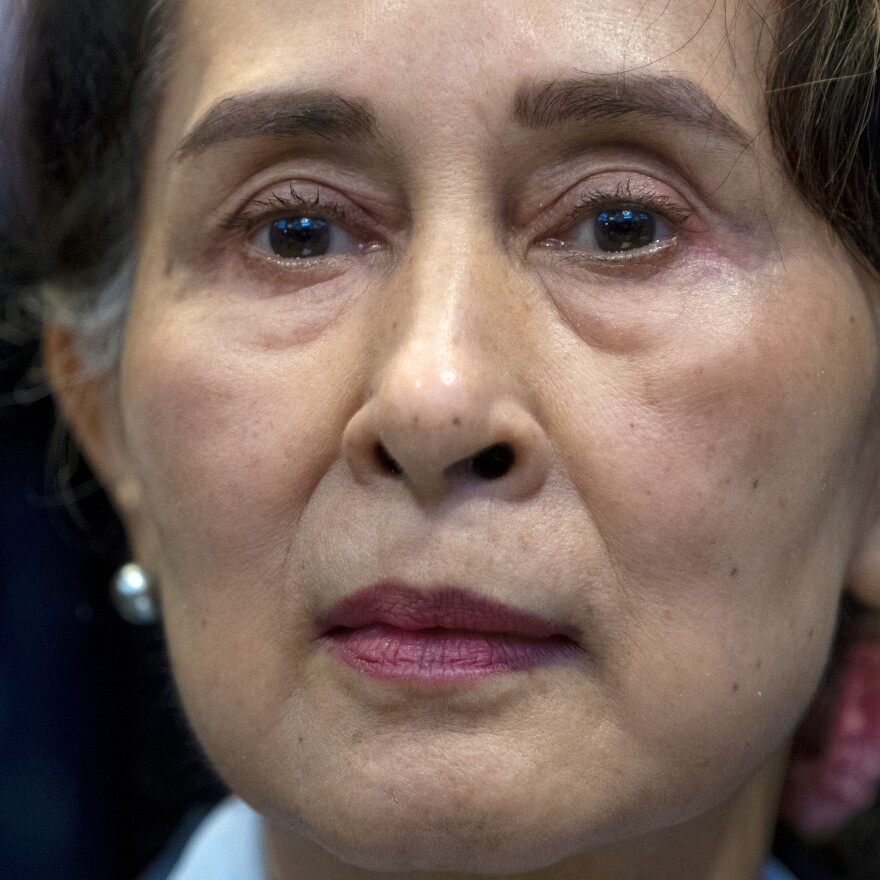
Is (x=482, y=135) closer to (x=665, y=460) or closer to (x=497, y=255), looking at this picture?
(x=497, y=255)

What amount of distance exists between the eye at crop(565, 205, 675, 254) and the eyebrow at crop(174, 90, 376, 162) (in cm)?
25

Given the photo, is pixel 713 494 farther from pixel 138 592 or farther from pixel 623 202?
pixel 138 592

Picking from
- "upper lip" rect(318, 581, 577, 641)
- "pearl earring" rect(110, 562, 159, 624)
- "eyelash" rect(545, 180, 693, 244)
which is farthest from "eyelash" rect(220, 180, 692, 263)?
"pearl earring" rect(110, 562, 159, 624)

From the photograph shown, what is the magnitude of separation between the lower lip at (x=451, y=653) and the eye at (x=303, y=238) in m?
0.43

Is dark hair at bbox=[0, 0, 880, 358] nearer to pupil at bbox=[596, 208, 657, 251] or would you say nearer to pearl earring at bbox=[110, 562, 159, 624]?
pupil at bbox=[596, 208, 657, 251]

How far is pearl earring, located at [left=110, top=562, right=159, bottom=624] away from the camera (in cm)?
184

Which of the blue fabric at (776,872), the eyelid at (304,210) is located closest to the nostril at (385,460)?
the eyelid at (304,210)

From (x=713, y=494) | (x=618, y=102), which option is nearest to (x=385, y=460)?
(x=713, y=494)

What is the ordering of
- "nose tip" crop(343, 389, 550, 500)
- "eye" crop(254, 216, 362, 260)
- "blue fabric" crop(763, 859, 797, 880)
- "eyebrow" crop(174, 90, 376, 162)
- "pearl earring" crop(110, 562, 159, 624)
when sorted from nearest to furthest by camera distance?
"nose tip" crop(343, 389, 550, 500) → "eyebrow" crop(174, 90, 376, 162) → "eye" crop(254, 216, 362, 260) → "blue fabric" crop(763, 859, 797, 880) → "pearl earring" crop(110, 562, 159, 624)

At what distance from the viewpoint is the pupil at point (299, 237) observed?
138 cm

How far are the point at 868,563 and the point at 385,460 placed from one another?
599mm

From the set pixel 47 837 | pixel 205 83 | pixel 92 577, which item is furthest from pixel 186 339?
pixel 47 837

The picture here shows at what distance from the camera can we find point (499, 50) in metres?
1.21

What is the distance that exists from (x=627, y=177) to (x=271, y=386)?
426 mm
